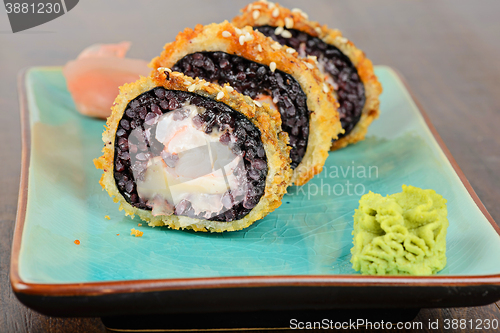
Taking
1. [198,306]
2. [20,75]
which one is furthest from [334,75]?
[20,75]

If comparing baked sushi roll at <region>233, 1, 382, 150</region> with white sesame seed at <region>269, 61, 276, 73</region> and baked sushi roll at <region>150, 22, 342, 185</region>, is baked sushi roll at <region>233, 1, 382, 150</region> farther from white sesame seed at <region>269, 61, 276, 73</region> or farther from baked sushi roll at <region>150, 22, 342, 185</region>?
white sesame seed at <region>269, 61, 276, 73</region>

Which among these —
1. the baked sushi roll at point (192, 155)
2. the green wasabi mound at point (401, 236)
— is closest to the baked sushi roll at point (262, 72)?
the baked sushi roll at point (192, 155)

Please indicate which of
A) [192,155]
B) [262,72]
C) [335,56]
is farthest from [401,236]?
[335,56]

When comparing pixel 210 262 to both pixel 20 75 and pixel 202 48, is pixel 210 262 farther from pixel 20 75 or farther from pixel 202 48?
pixel 20 75

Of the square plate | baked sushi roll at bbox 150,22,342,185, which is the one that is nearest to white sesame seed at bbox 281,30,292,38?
baked sushi roll at bbox 150,22,342,185

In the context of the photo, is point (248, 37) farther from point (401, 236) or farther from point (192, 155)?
point (401, 236)
